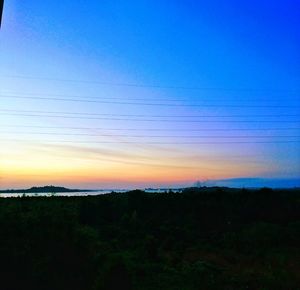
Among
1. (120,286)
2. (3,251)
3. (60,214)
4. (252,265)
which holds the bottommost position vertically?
(252,265)

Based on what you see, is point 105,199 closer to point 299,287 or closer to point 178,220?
point 178,220

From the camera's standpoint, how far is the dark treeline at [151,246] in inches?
353

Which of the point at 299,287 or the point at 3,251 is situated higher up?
the point at 3,251

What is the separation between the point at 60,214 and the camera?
10.1m

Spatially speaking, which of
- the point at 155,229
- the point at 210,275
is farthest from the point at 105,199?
the point at 210,275

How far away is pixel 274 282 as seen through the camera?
16.0 meters

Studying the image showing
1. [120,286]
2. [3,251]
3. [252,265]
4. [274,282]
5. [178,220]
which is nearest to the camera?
[3,251]

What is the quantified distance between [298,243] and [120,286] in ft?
86.3

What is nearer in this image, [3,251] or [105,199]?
[3,251]

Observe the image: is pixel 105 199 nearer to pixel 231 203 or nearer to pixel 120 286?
pixel 231 203

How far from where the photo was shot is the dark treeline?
8961 millimetres

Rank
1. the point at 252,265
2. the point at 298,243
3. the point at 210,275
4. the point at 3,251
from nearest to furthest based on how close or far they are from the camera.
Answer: the point at 3,251, the point at 210,275, the point at 252,265, the point at 298,243

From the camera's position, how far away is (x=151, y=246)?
77.5ft

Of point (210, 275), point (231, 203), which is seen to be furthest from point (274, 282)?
point (231, 203)
